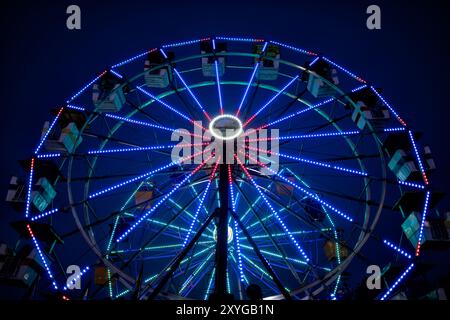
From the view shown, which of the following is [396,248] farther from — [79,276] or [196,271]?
[79,276]

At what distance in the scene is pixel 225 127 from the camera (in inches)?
410

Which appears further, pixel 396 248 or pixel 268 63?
pixel 268 63

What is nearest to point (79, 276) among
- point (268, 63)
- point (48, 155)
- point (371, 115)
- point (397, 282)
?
point (48, 155)

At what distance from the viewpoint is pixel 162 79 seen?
39.7ft

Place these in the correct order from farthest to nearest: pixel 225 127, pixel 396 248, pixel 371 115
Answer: pixel 371 115
pixel 225 127
pixel 396 248

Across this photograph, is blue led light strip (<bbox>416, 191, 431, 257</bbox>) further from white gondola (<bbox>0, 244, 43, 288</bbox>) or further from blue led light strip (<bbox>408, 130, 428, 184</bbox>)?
white gondola (<bbox>0, 244, 43, 288</bbox>)

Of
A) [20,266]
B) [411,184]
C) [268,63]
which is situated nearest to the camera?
[20,266]

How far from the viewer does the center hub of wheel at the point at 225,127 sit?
33.6 ft

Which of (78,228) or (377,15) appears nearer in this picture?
(78,228)

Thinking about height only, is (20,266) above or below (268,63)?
below
